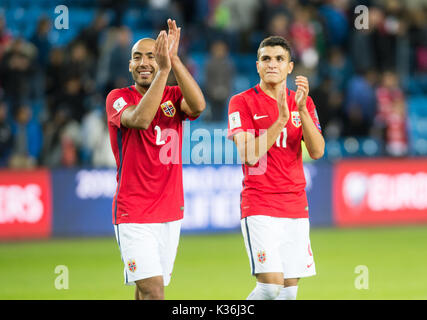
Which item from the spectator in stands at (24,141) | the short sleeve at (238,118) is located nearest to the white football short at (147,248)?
the short sleeve at (238,118)

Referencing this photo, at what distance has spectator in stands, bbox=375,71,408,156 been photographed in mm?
17359

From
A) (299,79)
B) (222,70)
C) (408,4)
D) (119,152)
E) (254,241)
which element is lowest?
(254,241)

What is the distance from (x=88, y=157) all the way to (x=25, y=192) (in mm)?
1537

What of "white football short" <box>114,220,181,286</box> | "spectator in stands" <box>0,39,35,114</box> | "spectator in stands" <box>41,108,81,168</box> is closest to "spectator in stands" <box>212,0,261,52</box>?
"spectator in stands" <box>0,39,35,114</box>

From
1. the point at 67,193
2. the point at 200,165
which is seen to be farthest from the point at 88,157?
the point at 200,165

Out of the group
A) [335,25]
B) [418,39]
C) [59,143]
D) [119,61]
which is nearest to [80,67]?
[119,61]

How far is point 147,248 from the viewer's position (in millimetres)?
6477

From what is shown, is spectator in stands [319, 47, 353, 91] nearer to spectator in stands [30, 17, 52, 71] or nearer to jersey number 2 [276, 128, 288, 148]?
spectator in stands [30, 17, 52, 71]

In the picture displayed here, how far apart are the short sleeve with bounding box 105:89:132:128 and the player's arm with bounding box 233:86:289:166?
999mm

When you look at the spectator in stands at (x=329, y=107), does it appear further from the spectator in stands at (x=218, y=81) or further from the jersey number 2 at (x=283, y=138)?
the jersey number 2 at (x=283, y=138)

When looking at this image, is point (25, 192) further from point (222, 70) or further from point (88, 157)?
point (222, 70)

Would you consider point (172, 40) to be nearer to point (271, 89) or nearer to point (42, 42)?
point (271, 89)
